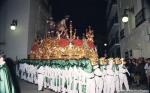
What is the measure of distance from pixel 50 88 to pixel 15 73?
8.73m

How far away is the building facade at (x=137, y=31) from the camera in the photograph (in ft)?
73.4

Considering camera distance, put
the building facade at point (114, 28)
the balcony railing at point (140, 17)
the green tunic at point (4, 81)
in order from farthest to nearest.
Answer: the building facade at point (114, 28)
the balcony railing at point (140, 17)
the green tunic at point (4, 81)

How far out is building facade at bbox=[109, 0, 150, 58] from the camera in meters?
22.4

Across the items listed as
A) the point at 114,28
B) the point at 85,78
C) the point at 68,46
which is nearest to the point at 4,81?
the point at 85,78

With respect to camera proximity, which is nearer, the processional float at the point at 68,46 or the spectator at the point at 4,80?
the spectator at the point at 4,80

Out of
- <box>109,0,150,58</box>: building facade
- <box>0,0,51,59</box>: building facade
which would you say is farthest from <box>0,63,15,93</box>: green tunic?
<box>0,0,51,59</box>: building facade

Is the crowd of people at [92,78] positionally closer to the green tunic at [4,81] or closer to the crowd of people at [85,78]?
the crowd of people at [85,78]

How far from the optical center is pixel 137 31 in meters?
25.2

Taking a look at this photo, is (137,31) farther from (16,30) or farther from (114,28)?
(114,28)

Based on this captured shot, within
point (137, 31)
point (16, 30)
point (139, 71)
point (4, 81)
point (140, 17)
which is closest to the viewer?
point (4, 81)

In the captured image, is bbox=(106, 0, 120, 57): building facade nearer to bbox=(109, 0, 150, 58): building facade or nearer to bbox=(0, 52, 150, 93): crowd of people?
bbox=(109, 0, 150, 58): building facade

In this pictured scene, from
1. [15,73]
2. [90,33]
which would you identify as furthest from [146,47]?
[15,73]

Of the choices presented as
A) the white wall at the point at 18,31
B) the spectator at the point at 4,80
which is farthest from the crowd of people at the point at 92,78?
the white wall at the point at 18,31

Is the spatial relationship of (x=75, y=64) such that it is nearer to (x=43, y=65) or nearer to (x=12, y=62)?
(x=43, y=65)
